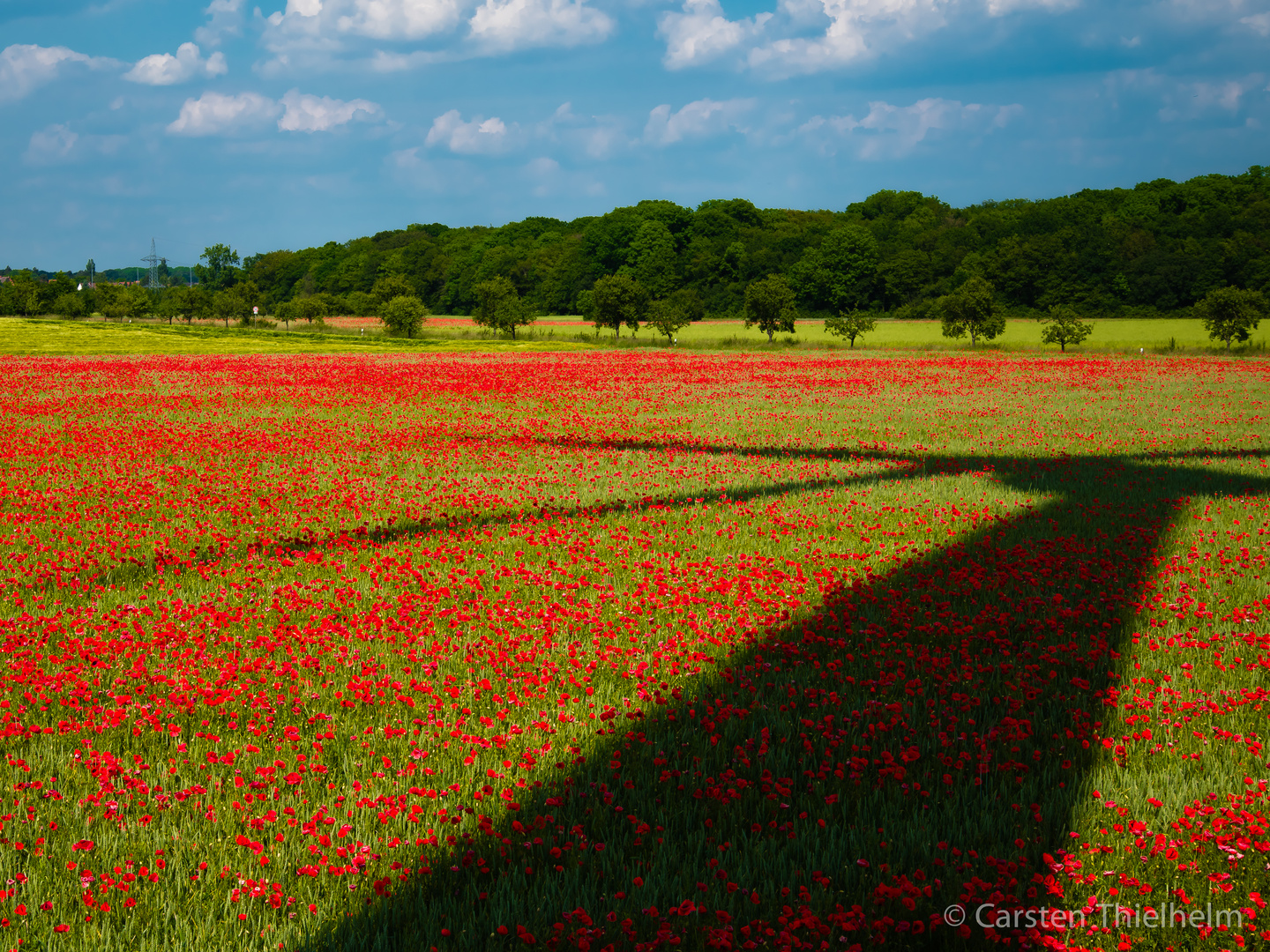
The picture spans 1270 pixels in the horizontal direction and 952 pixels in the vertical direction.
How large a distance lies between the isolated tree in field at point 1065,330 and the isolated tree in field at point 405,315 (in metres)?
56.8

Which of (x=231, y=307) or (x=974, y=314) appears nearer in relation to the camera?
(x=974, y=314)

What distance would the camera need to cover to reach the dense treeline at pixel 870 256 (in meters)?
98.4

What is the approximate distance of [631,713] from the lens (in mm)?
5418

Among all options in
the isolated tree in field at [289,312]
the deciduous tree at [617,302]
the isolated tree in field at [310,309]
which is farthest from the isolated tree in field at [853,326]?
the isolated tree in field at [289,312]

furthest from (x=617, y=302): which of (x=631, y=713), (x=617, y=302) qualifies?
(x=631, y=713)

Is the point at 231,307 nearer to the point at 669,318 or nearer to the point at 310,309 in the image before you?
the point at 310,309

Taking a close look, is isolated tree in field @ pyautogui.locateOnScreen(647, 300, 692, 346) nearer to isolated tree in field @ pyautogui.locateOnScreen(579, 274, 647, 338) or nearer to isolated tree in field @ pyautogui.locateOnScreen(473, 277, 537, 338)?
isolated tree in field @ pyautogui.locateOnScreen(579, 274, 647, 338)

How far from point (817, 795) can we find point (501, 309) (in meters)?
88.1

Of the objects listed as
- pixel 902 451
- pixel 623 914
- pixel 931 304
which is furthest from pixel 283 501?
pixel 931 304

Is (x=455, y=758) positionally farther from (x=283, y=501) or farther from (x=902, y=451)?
(x=902, y=451)

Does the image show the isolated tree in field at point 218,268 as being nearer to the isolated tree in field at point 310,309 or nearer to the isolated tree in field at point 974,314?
the isolated tree in field at point 310,309

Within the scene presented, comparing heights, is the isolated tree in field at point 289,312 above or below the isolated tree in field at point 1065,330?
above

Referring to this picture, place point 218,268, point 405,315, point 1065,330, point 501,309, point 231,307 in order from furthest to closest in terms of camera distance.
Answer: point 218,268, point 231,307, point 501,309, point 405,315, point 1065,330

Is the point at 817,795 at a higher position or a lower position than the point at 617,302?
lower
